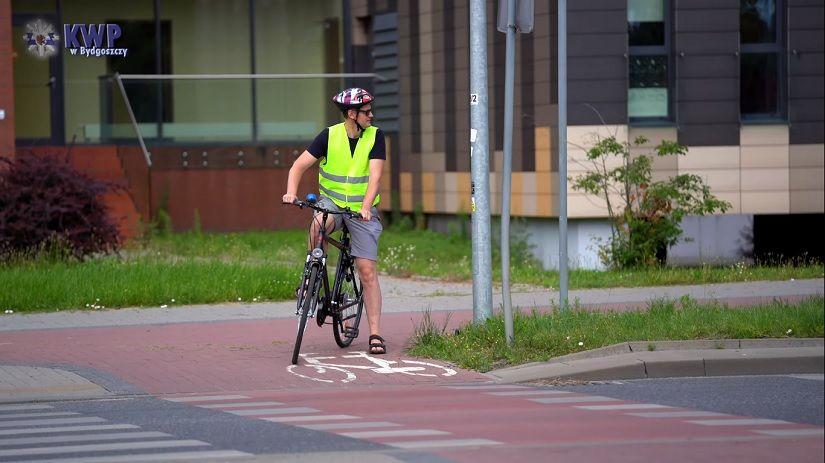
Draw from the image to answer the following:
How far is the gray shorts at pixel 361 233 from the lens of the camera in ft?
37.4

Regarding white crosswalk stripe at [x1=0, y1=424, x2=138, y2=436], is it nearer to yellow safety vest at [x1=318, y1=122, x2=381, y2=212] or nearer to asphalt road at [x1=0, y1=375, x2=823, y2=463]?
asphalt road at [x1=0, y1=375, x2=823, y2=463]

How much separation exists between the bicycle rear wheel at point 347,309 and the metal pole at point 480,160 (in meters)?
0.96

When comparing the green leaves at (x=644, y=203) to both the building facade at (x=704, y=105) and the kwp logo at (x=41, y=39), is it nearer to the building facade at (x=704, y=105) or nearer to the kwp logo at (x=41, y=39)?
the building facade at (x=704, y=105)

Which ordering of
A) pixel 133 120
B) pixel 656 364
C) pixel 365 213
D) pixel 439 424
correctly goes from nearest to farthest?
pixel 439 424 → pixel 656 364 → pixel 365 213 → pixel 133 120

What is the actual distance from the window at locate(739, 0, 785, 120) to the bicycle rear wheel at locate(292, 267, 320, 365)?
10.4m

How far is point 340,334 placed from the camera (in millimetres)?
11906

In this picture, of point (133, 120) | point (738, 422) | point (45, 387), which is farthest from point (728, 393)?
point (133, 120)

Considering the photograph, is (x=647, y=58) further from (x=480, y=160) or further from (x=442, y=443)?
(x=442, y=443)

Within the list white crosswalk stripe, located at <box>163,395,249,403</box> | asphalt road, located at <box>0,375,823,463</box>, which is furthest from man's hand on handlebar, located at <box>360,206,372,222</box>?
white crosswalk stripe, located at <box>163,395,249,403</box>

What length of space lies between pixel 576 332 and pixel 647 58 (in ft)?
30.1

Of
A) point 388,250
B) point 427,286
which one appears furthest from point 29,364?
point 388,250

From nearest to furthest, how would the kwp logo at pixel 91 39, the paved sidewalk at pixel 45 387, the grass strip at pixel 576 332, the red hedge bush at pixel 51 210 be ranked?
the paved sidewalk at pixel 45 387 < the grass strip at pixel 576 332 < the kwp logo at pixel 91 39 < the red hedge bush at pixel 51 210

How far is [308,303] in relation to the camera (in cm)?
1102

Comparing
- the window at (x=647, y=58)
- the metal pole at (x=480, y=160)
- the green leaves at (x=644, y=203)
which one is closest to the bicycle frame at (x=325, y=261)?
the metal pole at (x=480, y=160)
